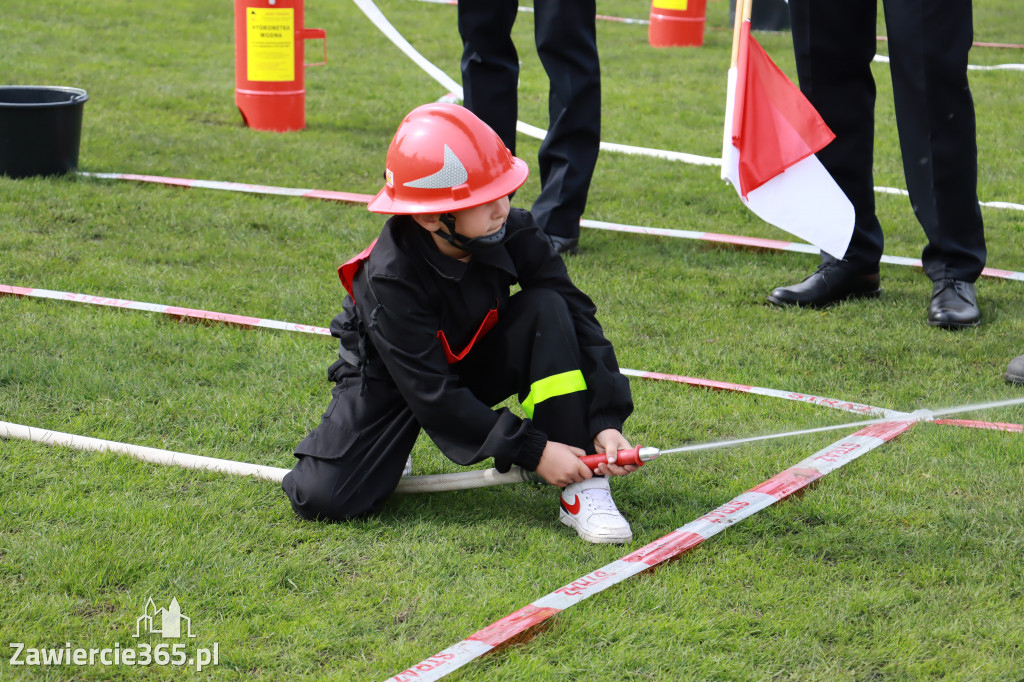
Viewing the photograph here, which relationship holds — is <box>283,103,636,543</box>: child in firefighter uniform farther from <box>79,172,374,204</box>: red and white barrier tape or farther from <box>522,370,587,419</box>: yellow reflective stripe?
<box>79,172,374,204</box>: red and white barrier tape

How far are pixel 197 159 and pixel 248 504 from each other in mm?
4397

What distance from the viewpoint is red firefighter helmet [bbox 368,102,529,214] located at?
9.32 feet

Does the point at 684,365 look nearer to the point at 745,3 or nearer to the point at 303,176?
the point at 745,3

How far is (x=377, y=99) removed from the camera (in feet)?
29.3

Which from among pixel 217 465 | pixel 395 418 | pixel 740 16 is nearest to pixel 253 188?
pixel 740 16

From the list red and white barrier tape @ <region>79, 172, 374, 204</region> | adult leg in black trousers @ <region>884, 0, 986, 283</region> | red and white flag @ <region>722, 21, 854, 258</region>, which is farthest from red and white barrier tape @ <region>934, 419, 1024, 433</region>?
red and white barrier tape @ <region>79, 172, 374, 204</region>

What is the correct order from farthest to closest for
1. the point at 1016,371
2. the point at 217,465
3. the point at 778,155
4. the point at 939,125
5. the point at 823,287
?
1. the point at 823,287
2. the point at 939,125
3. the point at 778,155
4. the point at 1016,371
5. the point at 217,465

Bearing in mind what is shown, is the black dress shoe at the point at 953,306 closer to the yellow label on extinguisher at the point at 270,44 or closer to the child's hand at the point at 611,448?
the child's hand at the point at 611,448

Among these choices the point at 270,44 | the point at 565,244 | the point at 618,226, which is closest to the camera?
the point at 565,244

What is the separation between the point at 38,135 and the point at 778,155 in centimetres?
412

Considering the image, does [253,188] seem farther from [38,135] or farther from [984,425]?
[984,425]

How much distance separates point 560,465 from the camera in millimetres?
2889

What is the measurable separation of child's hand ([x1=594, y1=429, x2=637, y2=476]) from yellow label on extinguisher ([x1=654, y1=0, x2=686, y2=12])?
9.63 metres

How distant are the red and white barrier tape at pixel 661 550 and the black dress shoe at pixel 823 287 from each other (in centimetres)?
122
